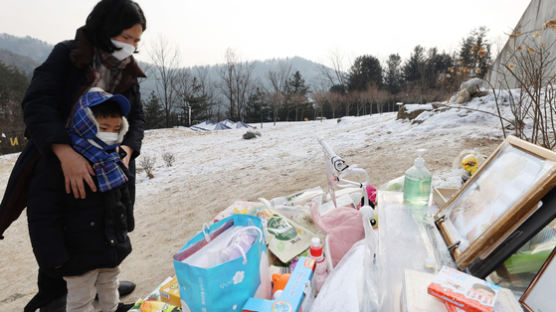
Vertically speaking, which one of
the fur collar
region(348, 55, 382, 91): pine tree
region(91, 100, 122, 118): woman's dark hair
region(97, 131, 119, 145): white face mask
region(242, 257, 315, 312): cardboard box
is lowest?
region(242, 257, 315, 312): cardboard box

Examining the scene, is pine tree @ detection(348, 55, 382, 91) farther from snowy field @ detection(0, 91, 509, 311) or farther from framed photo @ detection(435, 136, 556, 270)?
framed photo @ detection(435, 136, 556, 270)

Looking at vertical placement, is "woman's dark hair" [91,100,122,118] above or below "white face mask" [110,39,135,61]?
below

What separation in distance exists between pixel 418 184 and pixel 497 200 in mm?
502

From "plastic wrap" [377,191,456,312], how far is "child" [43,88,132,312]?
1359mm

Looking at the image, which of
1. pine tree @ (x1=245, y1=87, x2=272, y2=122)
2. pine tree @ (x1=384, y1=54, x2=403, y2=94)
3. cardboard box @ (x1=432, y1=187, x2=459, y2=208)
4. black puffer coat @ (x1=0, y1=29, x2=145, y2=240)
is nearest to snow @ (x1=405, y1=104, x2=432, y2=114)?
cardboard box @ (x1=432, y1=187, x2=459, y2=208)

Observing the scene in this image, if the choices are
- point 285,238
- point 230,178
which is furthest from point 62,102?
point 230,178

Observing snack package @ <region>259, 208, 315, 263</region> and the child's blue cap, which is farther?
snack package @ <region>259, 208, 315, 263</region>

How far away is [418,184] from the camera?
1653 mm

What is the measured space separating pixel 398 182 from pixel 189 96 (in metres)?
28.6

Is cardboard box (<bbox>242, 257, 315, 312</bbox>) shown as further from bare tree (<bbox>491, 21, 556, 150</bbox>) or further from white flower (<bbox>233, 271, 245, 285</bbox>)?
bare tree (<bbox>491, 21, 556, 150</bbox>)

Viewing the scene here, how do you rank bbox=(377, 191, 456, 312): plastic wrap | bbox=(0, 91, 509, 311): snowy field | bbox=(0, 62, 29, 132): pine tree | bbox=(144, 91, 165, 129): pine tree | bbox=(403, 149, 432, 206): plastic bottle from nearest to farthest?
bbox=(377, 191, 456, 312): plastic wrap → bbox=(403, 149, 432, 206): plastic bottle → bbox=(0, 91, 509, 311): snowy field → bbox=(0, 62, 29, 132): pine tree → bbox=(144, 91, 165, 129): pine tree

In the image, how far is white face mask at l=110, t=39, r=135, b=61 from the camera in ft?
4.98

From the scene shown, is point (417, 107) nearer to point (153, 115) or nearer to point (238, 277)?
point (238, 277)

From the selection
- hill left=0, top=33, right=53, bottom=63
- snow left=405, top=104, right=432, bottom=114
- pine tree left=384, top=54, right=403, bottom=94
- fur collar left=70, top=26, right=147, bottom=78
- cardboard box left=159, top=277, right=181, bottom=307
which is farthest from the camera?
hill left=0, top=33, right=53, bottom=63
